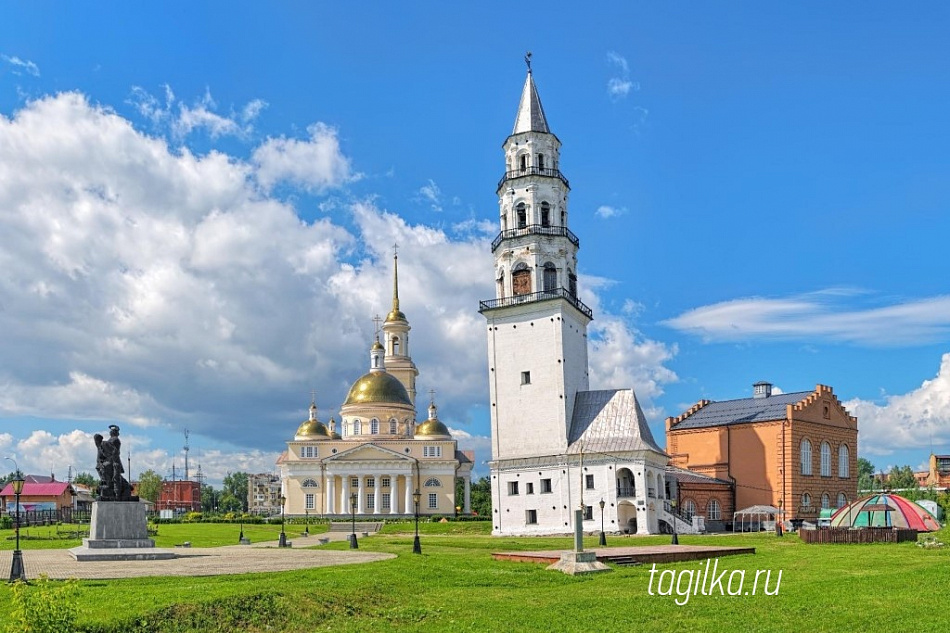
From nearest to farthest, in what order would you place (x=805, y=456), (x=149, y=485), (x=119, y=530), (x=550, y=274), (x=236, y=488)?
(x=119, y=530), (x=550, y=274), (x=805, y=456), (x=149, y=485), (x=236, y=488)

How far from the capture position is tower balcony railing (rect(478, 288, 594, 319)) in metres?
55.8

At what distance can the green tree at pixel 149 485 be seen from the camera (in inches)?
4656

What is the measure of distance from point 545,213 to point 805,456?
79.0 feet

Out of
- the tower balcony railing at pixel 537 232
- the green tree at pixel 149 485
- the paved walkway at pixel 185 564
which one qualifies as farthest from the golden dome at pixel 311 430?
the paved walkway at pixel 185 564

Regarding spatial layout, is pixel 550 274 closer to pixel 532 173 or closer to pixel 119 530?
pixel 532 173

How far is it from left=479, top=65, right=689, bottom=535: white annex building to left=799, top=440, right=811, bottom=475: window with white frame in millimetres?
10855

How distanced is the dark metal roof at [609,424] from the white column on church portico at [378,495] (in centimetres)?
4103

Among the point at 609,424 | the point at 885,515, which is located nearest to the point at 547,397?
the point at 609,424

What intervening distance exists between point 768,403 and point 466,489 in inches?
1818

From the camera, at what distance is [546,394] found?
181 feet

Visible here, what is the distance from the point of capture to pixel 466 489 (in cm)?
10181

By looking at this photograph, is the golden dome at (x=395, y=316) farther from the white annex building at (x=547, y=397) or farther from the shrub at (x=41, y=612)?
the shrub at (x=41, y=612)

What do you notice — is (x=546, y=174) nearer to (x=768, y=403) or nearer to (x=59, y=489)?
(x=768, y=403)

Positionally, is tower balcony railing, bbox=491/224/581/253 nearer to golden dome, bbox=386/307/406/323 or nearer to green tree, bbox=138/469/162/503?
golden dome, bbox=386/307/406/323
